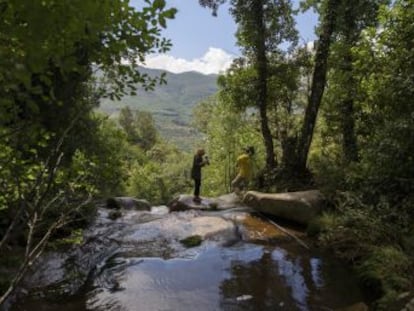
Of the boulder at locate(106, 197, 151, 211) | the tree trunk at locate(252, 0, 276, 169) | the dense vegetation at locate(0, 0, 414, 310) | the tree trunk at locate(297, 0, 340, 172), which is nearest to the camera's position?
the dense vegetation at locate(0, 0, 414, 310)

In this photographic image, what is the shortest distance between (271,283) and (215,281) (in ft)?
3.55

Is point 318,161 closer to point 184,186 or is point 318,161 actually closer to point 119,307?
point 119,307

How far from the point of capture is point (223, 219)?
39.7 feet

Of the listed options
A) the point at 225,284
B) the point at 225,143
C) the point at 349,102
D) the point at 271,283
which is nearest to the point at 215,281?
the point at 225,284

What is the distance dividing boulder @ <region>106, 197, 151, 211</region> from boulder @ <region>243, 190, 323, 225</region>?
676 cm

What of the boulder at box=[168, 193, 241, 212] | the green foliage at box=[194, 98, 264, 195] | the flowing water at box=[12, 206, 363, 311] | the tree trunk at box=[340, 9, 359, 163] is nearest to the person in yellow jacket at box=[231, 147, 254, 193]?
the boulder at box=[168, 193, 241, 212]

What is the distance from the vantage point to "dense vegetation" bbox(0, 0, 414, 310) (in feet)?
7.14

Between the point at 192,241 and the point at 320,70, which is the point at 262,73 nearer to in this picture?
the point at 320,70

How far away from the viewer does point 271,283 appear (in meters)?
7.69

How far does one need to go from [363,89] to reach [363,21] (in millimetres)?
4856

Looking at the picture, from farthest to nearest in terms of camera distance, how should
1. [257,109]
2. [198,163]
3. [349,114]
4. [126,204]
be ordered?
[257,109] → [126,204] → [198,163] → [349,114]

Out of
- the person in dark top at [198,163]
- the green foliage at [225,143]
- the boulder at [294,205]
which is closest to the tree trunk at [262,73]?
the person in dark top at [198,163]

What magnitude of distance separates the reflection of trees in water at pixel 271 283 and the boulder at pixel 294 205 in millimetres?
2555

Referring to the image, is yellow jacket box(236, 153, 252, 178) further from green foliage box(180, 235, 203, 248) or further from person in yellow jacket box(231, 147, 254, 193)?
green foliage box(180, 235, 203, 248)
